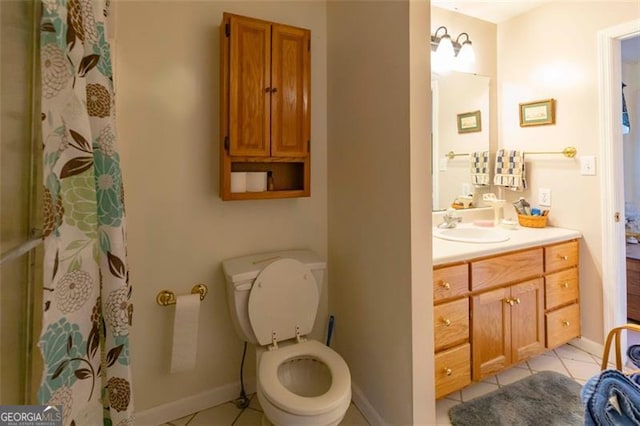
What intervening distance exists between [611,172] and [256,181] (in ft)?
6.99

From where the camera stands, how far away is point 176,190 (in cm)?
161

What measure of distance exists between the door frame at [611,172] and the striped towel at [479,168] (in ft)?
2.16

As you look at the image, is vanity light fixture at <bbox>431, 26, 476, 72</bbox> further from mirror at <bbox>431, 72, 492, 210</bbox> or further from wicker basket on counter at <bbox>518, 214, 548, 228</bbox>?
wicker basket on counter at <bbox>518, 214, 548, 228</bbox>

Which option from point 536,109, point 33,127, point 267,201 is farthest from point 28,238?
point 536,109

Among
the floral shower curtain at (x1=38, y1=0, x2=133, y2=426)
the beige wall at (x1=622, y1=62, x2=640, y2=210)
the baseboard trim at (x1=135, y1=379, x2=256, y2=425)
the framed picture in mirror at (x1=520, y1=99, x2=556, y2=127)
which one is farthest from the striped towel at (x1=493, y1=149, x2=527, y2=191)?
the floral shower curtain at (x1=38, y1=0, x2=133, y2=426)

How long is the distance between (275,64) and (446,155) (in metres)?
1.35

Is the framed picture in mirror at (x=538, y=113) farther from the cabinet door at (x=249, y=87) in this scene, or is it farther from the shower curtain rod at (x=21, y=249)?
the shower curtain rod at (x=21, y=249)

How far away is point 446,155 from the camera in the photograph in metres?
2.30

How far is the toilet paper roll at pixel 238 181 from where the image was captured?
1.61 metres

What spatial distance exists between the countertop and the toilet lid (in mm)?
649

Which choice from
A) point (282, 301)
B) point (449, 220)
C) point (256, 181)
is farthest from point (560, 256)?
point (256, 181)

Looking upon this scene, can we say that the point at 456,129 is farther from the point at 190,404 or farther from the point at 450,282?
the point at 190,404

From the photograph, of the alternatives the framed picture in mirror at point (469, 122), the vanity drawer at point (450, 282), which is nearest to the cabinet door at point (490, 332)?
the vanity drawer at point (450, 282)

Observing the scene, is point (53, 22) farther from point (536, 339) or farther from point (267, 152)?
point (536, 339)
